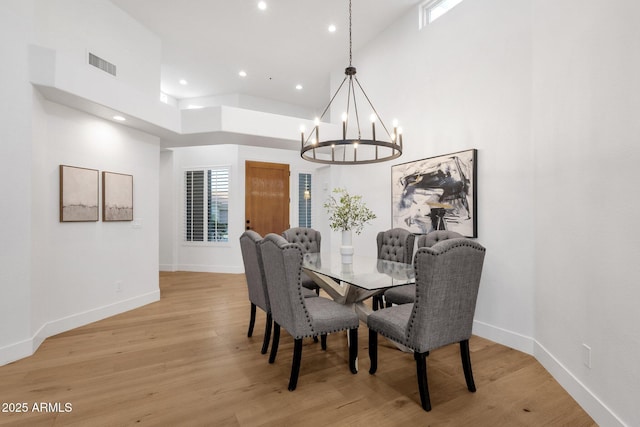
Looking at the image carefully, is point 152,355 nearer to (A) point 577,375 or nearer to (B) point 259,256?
(B) point 259,256

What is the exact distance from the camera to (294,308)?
7.09ft

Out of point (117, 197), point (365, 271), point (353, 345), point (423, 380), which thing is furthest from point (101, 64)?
point (423, 380)

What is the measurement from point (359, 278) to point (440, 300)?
76 centimetres

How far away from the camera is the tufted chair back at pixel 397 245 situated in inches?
139

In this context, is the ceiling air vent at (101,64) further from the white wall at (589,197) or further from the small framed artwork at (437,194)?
the white wall at (589,197)

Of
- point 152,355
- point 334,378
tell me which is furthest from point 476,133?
point 152,355

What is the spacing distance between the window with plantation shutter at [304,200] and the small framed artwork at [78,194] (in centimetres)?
435

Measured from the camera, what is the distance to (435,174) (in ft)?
12.2

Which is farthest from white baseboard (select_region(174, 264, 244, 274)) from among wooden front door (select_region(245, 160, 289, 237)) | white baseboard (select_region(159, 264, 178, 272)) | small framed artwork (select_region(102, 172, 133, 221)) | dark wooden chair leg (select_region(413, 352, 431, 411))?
dark wooden chair leg (select_region(413, 352, 431, 411))

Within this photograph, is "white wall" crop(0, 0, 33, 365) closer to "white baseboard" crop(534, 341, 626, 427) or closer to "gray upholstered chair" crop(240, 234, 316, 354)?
"gray upholstered chair" crop(240, 234, 316, 354)

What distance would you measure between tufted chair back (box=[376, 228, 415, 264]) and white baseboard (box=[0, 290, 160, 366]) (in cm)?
Result: 340

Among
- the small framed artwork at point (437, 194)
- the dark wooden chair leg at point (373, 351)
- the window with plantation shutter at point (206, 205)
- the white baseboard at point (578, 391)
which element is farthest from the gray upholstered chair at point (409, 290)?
the window with plantation shutter at point (206, 205)

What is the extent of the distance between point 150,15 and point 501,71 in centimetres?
453

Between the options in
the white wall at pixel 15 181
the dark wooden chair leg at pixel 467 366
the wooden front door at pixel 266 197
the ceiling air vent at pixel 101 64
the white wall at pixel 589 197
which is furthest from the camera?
the wooden front door at pixel 266 197
